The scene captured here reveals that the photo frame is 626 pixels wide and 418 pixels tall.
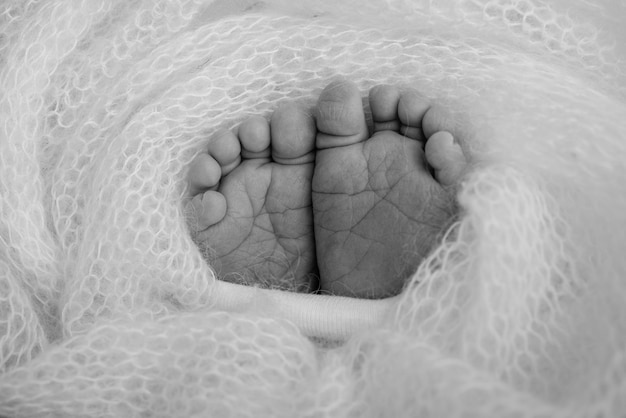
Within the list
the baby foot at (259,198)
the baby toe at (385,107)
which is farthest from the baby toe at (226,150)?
the baby toe at (385,107)

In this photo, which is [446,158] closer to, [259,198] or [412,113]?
[412,113]

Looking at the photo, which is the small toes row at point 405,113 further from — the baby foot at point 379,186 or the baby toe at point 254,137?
the baby toe at point 254,137

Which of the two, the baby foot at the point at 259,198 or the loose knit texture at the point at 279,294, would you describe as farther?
the baby foot at the point at 259,198

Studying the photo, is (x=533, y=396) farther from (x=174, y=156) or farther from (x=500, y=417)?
(x=174, y=156)

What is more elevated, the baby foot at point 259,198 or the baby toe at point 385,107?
the baby toe at point 385,107

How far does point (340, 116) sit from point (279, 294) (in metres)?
0.21

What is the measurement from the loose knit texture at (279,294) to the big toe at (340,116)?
8cm

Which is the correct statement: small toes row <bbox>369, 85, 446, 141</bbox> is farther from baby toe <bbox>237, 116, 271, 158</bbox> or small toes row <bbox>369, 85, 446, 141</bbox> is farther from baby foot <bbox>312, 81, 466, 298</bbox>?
baby toe <bbox>237, 116, 271, 158</bbox>

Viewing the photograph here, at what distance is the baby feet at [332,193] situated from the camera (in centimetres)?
66

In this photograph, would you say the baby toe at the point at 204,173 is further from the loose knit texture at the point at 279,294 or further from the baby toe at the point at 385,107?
the baby toe at the point at 385,107

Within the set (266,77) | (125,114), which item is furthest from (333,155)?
(125,114)

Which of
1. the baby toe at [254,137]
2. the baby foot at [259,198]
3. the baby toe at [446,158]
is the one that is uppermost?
the baby toe at [446,158]

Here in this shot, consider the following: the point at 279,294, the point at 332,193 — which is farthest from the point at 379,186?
the point at 279,294

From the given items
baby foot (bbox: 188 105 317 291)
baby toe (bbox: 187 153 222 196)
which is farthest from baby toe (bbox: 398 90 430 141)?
baby toe (bbox: 187 153 222 196)
